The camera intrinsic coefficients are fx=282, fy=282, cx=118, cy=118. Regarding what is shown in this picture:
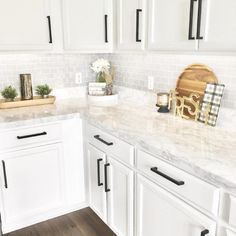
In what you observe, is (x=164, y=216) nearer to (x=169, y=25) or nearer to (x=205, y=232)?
(x=205, y=232)

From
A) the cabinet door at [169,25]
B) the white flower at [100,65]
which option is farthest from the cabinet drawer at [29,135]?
the cabinet door at [169,25]

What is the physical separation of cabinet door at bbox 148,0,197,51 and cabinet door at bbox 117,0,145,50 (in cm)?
11

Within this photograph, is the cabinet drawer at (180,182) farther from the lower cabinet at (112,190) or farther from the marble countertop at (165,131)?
the lower cabinet at (112,190)

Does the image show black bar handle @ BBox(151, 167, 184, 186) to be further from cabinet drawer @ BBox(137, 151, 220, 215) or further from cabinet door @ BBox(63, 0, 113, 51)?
cabinet door @ BBox(63, 0, 113, 51)

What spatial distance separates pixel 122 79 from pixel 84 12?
0.75m

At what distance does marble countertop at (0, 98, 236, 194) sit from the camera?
1.25 metres

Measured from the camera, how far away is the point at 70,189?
7.85 feet

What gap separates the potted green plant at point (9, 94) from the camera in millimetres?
2418

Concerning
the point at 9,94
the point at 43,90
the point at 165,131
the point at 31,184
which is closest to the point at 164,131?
the point at 165,131

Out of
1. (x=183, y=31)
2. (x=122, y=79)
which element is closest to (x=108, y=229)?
(x=122, y=79)

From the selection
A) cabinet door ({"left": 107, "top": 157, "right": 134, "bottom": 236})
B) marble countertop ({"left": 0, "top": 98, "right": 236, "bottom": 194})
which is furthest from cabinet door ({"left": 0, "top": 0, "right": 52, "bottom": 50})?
cabinet door ({"left": 107, "top": 157, "right": 134, "bottom": 236})

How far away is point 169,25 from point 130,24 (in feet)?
1.51

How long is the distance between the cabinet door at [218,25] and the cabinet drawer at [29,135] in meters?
1.26

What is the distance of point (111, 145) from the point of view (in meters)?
1.89
